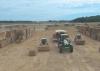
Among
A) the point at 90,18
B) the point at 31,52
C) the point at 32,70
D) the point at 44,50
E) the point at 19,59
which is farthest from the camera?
the point at 90,18

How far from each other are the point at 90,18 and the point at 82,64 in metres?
165

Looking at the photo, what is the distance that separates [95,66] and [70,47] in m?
10.4

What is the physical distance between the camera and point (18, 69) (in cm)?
2512

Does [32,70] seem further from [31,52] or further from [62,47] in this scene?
[62,47]

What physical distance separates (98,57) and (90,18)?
160 m

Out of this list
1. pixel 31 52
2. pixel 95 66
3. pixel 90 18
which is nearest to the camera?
pixel 95 66

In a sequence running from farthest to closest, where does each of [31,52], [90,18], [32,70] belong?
[90,18]
[31,52]
[32,70]

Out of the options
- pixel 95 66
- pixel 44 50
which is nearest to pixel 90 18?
pixel 44 50

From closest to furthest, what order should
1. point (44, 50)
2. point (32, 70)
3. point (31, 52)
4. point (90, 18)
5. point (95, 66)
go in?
point (32, 70)
point (95, 66)
point (31, 52)
point (44, 50)
point (90, 18)

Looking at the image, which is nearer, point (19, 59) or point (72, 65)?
point (72, 65)

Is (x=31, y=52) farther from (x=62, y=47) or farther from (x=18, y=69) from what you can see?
(x=18, y=69)

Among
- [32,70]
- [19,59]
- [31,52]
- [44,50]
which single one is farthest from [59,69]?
[44,50]

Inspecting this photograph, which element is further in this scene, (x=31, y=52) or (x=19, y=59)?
(x=31, y=52)

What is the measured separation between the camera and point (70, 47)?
36500 mm
